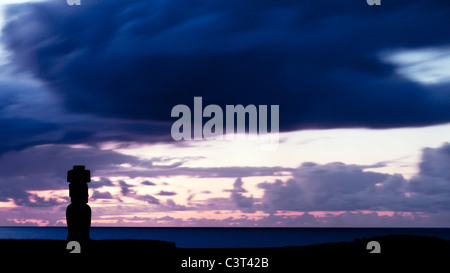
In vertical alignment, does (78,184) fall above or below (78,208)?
above

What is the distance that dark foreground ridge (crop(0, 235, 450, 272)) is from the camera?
55.1 feet

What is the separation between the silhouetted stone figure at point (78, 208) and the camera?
690 inches

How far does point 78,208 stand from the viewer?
57.6ft
